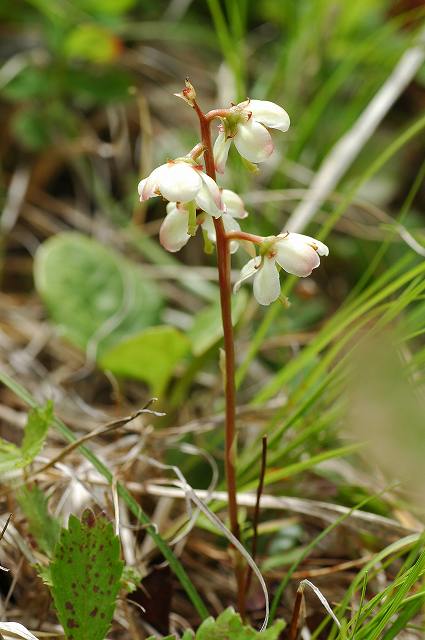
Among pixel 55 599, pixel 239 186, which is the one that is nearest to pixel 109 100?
pixel 239 186

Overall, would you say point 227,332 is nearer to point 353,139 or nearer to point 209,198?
point 209,198

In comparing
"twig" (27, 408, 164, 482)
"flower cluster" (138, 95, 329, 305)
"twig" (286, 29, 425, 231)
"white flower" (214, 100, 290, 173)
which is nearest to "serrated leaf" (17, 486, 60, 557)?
"twig" (27, 408, 164, 482)

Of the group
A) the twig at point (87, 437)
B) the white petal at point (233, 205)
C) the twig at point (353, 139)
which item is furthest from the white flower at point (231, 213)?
the twig at point (353, 139)

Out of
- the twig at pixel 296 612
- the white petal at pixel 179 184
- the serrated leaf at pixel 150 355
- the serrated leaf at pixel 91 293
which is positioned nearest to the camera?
the white petal at pixel 179 184

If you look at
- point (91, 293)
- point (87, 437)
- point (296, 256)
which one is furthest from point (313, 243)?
point (91, 293)

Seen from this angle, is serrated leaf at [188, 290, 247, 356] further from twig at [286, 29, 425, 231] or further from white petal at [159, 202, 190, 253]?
white petal at [159, 202, 190, 253]

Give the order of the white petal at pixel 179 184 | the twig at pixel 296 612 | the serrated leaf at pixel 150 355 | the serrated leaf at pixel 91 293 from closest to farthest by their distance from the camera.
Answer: the white petal at pixel 179 184, the twig at pixel 296 612, the serrated leaf at pixel 150 355, the serrated leaf at pixel 91 293

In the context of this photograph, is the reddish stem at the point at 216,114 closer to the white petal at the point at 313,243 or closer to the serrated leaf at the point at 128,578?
the white petal at the point at 313,243
